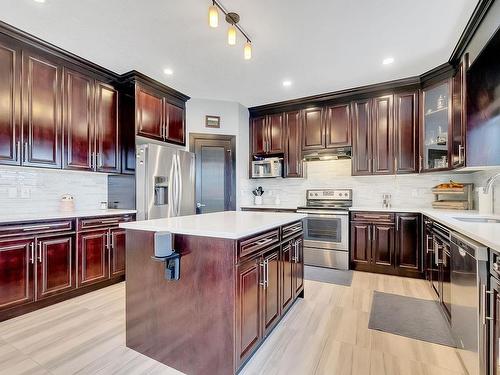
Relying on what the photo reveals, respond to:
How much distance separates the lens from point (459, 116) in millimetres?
2982

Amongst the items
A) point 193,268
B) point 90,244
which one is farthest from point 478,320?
point 90,244

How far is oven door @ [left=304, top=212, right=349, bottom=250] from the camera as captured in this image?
3844 millimetres

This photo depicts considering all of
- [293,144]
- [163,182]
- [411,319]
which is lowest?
[411,319]

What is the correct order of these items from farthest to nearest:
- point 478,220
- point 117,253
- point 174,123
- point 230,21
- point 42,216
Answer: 1. point 174,123
2. point 117,253
3. point 42,216
4. point 478,220
5. point 230,21

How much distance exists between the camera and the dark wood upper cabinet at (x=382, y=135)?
3.86 metres

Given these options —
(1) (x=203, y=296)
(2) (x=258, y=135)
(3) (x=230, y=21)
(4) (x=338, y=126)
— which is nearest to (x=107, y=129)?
(3) (x=230, y=21)

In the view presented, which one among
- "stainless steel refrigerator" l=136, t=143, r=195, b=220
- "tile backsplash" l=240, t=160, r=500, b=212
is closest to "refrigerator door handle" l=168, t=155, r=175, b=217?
"stainless steel refrigerator" l=136, t=143, r=195, b=220

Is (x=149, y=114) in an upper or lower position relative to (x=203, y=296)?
upper

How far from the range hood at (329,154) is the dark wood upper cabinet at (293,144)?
152 millimetres

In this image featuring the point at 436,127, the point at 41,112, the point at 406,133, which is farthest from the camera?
the point at 406,133

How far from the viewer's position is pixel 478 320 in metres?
1.43

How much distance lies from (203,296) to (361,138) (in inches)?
139

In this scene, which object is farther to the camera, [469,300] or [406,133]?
[406,133]

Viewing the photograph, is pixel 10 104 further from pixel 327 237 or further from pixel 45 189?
pixel 327 237
